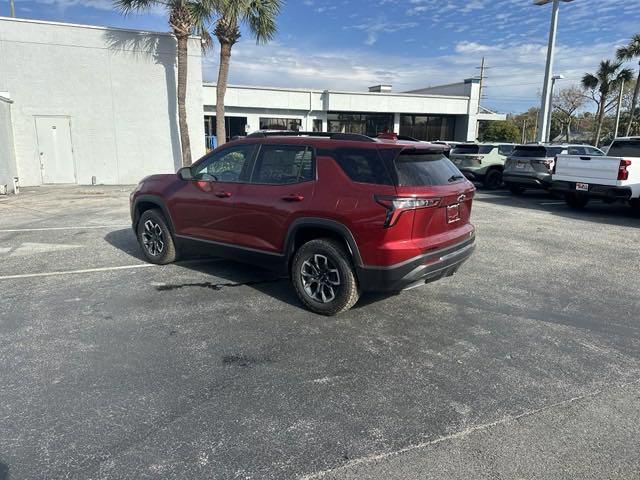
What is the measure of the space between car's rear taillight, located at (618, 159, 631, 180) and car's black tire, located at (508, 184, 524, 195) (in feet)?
14.5

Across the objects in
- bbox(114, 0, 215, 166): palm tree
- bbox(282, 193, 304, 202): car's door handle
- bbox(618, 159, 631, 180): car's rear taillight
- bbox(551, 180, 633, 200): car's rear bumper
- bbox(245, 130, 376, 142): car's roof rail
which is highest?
bbox(114, 0, 215, 166): palm tree

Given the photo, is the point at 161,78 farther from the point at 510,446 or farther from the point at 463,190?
the point at 510,446

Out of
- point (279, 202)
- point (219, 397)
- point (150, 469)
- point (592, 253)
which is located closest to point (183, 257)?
point (279, 202)

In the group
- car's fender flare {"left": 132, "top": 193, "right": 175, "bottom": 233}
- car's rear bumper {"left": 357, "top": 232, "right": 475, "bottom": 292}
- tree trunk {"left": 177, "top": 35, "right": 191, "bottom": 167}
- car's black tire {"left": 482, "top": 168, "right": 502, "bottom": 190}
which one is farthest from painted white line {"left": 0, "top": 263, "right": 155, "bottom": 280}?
car's black tire {"left": 482, "top": 168, "right": 502, "bottom": 190}

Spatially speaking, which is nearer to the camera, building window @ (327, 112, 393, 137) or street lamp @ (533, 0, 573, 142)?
street lamp @ (533, 0, 573, 142)

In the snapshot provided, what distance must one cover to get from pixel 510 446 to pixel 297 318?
231 centimetres

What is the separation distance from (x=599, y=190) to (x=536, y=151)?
12.3 feet

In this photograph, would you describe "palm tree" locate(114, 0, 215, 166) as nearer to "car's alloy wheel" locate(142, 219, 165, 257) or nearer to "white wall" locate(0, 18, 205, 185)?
"white wall" locate(0, 18, 205, 185)

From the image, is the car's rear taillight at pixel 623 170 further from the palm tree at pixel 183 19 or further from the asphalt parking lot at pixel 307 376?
the palm tree at pixel 183 19

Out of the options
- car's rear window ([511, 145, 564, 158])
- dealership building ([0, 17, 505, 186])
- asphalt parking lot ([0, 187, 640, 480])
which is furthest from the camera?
dealership building ([0, 17, 505, 186])

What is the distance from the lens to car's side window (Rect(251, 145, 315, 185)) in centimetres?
469

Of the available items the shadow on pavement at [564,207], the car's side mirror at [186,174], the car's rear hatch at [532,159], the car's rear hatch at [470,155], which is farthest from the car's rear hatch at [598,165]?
the car's side mirror at [186,174]

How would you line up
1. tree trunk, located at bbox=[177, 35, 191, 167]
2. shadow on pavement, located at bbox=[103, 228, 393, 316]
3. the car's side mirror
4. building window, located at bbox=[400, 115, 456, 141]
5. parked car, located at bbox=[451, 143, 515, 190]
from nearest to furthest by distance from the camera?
1. shadow on pavement, located at bbox=[103, 228, 393, 316]
2. the car's side mirror
3. tree trunk, located at bbox=[177, 35, 191, 167]
4. parked car, located at bbox=[451, 143, 515, 190]
5. building window, located at bbox=[400, 115, 456, 141]

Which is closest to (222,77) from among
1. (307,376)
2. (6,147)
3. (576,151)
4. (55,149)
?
(55,149)
